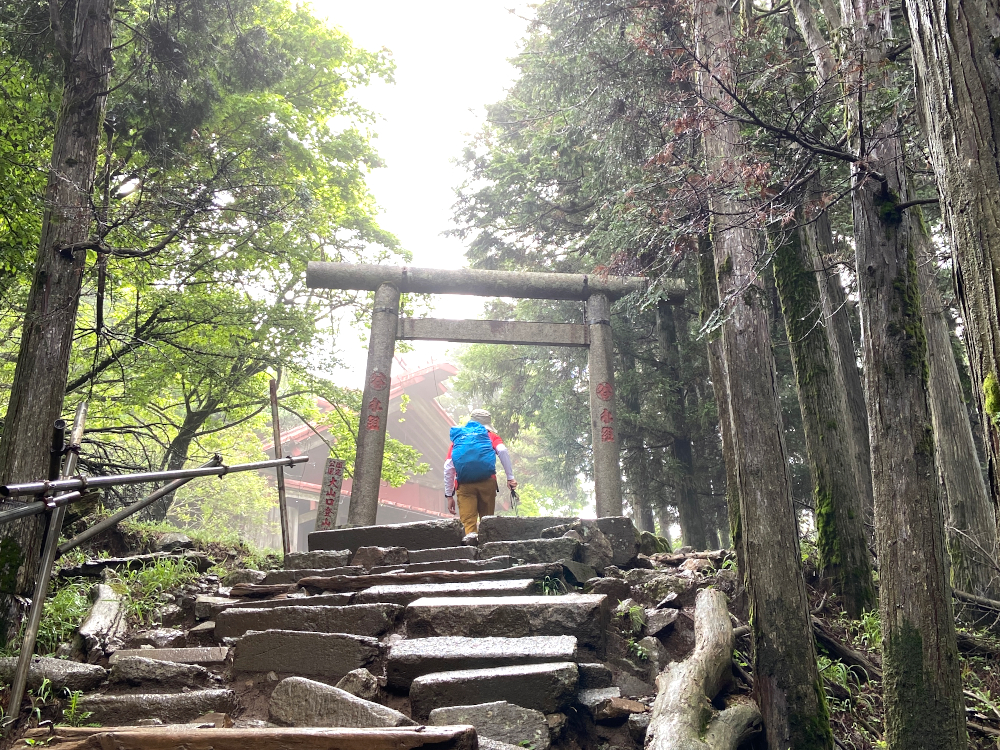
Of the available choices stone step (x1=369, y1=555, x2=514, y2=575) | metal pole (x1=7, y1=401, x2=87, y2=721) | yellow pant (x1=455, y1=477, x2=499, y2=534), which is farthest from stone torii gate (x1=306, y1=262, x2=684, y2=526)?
metal pole (x1=7, y1=401, x2=87, y2=721)

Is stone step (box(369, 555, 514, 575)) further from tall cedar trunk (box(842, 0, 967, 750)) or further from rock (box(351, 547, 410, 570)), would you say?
tall cedar trunk (box(842, 0, 967, 750))

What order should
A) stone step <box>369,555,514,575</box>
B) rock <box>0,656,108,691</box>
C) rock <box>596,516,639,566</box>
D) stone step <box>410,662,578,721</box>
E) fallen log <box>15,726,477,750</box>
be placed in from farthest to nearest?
rock <box>596,516,639,566</box> < stone step <box>369,555,514,575</box> < rock <box>0,656,108,691</box> < stone step <box>410,662,578,721</box> < fallen log <box>15,726,477,750</box>

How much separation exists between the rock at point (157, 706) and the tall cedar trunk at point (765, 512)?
338 centimetres

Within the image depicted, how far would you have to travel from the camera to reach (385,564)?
6129mm

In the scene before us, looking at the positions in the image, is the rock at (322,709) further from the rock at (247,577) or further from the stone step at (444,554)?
the rock at (247,577)

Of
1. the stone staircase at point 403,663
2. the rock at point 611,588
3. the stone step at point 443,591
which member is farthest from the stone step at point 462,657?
the rock at point 611,588

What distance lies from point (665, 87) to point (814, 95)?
15.4 feet

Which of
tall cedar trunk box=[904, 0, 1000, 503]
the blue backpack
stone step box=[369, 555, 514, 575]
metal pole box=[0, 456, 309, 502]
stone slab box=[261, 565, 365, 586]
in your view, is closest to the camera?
metal pole box=[0, 456, 309, 502]

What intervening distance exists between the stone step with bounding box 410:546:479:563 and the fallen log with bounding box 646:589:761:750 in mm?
2139

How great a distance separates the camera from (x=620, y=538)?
6.69 meters

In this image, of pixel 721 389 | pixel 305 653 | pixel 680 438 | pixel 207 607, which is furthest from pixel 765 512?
pixel 680 438

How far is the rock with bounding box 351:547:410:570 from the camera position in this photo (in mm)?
6156

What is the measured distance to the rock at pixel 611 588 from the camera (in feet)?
17.2

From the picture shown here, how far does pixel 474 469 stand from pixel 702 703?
4547 mm
